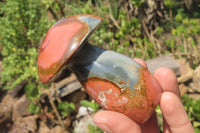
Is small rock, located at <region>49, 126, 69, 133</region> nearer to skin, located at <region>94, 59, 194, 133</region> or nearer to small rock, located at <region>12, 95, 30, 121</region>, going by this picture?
small rock, located at <region>12, 95, 30, 121</region>

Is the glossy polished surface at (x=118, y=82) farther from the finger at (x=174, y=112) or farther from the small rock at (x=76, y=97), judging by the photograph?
the small rock at (x=76, y=97)

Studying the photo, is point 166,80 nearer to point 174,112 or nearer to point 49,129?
point 174,112

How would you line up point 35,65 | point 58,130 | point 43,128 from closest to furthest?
point 35,65, point 58,130, point 43,128

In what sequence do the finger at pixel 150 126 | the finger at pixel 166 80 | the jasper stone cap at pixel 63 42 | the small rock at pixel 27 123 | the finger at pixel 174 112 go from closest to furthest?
the jasper stone cap at pixel 63 42 → the finger at pixel 174 112 → the finger at pixel 166 80 → the finger at pixel 150 126 → the small rock at pixel 27 123

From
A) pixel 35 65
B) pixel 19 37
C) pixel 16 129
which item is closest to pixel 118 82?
pixel 35 65

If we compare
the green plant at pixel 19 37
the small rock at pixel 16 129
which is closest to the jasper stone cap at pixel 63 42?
the green plant at pixel 19 37

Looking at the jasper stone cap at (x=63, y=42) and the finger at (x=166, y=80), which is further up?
the jasper stone cap at (x=63, y=42)

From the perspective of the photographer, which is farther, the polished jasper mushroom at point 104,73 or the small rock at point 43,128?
the small rock at point 43,128
